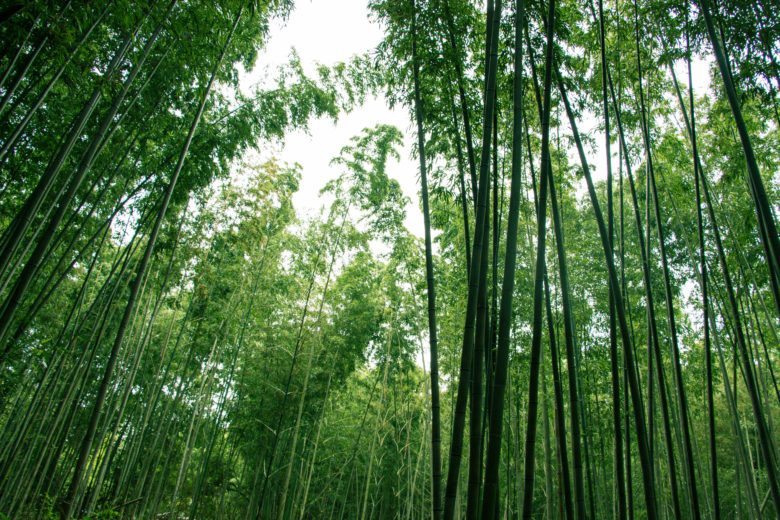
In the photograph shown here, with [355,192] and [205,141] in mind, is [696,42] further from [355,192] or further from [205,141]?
[205,141]

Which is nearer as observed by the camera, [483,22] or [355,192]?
[483,22]

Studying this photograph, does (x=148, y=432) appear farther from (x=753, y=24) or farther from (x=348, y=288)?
(x=753, y=24)

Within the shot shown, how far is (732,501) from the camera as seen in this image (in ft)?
28.9

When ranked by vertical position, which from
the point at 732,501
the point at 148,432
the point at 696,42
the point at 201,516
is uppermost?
the point at 696,42

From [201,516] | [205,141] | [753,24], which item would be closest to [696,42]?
[753,24]

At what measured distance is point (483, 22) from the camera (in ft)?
10.6

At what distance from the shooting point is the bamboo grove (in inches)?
87.2

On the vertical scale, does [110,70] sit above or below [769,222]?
above

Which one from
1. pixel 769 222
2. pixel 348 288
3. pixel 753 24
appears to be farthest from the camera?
pixel 348 288

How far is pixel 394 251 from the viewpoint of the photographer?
575 cm

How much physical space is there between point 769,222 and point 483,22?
2253 millimetres

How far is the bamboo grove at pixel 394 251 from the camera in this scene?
7.27ft

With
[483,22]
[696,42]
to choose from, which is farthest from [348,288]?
[696,42]

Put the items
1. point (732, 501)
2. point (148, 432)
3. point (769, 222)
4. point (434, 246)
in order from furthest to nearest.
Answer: point (732, 501) < point (434, 246) < point (148, 432) < point (769, 222)
